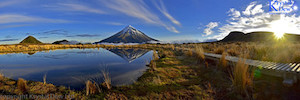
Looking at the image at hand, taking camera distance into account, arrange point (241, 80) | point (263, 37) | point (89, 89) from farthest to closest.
Result: point (263, 37), point (89, 89), point (241, 80)

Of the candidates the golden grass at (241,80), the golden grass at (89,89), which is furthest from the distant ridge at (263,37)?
the golden grass at (89,89)

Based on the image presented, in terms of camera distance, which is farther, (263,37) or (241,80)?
(263,37)

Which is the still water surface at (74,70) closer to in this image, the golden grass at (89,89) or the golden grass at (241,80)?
the golden grass at (89,89)

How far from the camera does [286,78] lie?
10.4 ft

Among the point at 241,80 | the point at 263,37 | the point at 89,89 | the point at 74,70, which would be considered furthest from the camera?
the point at 263,37

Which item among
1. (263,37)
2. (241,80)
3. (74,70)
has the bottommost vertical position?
(74,70)

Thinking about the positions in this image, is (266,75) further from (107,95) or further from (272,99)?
(107,95)

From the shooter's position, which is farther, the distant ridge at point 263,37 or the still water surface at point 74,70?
the distant ridge at point 263,37

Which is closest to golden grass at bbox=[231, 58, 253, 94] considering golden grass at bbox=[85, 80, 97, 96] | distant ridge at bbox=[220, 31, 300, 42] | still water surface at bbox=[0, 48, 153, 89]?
still water surface at bbox=[0, 48, 153, 89]

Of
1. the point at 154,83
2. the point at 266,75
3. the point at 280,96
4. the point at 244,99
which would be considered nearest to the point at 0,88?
the point at 154,83

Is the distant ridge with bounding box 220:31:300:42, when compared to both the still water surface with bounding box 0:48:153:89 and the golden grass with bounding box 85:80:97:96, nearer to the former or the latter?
the still water surface with bounding box 0:48:153:89

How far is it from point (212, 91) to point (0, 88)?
6.18 meters

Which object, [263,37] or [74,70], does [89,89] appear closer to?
[74,70]

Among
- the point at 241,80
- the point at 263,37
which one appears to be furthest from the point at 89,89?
the point at 263,37
